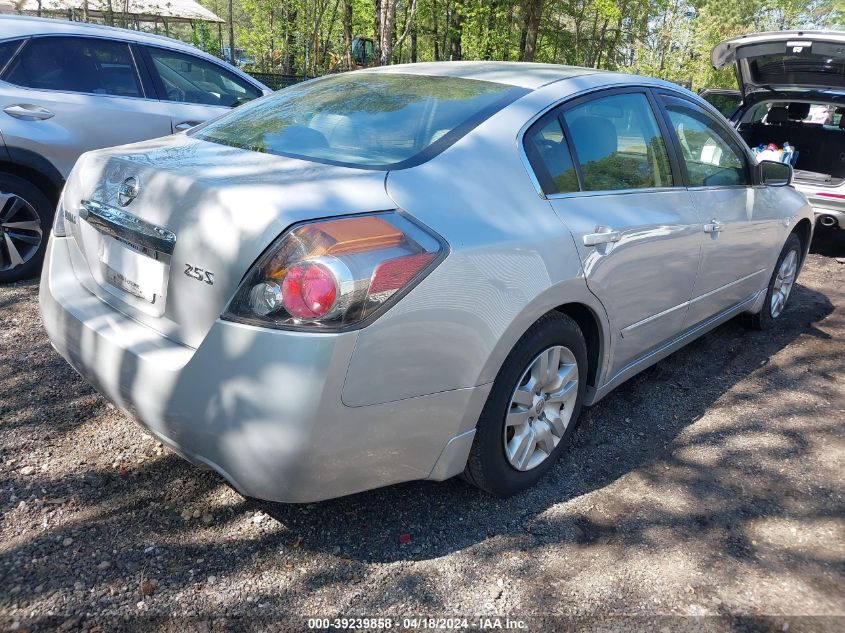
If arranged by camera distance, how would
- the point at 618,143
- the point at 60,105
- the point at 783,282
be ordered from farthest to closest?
1. the point at 783,282
2. the point at 60,105
3. the point at 618,143

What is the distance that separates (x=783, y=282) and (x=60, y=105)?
5194mm

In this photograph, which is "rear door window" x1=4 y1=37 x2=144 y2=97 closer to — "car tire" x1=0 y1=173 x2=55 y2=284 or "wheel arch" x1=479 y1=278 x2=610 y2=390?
"car tire" x1=0 y1=173 x2=55 y2=284

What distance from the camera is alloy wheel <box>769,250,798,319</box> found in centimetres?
489

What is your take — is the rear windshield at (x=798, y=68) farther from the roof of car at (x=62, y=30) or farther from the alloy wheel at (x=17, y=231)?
the alloy wheel at (x=17, y=231)

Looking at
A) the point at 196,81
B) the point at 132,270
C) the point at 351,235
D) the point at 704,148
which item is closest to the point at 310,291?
the point at 351,235

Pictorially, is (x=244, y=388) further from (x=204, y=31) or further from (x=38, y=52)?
(x=204, y=31)

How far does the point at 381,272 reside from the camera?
199 centimetres

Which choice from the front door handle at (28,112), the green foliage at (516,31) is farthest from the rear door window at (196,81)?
the green foliage at (516,31)

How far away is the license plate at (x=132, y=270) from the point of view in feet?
7.36

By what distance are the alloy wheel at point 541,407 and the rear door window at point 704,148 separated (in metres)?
1.37

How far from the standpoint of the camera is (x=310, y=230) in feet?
6.44

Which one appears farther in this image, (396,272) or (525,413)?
(525,413)

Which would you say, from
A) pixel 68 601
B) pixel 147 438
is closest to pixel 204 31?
pixel 147 438

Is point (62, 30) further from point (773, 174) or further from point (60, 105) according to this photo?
point (773, 174)
